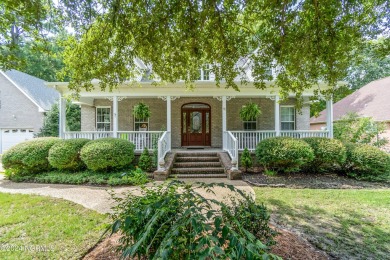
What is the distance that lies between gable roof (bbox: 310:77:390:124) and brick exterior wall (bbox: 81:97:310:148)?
22.2 feet

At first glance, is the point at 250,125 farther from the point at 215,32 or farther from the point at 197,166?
the point at 215,32

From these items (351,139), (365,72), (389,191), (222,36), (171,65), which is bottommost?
(389,191)

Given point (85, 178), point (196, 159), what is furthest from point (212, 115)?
point (85, 178)

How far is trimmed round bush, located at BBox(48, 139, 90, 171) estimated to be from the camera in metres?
8.25

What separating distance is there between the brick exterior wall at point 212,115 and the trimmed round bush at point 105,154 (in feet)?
13.1

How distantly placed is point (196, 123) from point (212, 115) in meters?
1.05

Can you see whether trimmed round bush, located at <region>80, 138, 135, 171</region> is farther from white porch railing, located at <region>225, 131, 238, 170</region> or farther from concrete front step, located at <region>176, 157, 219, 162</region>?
white porch railing, located at <region>225, 131, 238, 170</region>

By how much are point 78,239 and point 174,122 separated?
30.1 feet

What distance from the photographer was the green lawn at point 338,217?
11.5ft

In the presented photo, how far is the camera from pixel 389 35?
14.8 feet

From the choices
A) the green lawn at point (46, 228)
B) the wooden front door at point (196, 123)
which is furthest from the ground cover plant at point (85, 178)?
the wooden front door at point (196, 123)

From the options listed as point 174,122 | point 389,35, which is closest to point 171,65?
point 389,35

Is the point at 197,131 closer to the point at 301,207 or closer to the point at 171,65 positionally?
the point at 171,65

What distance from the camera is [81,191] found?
6.81m
